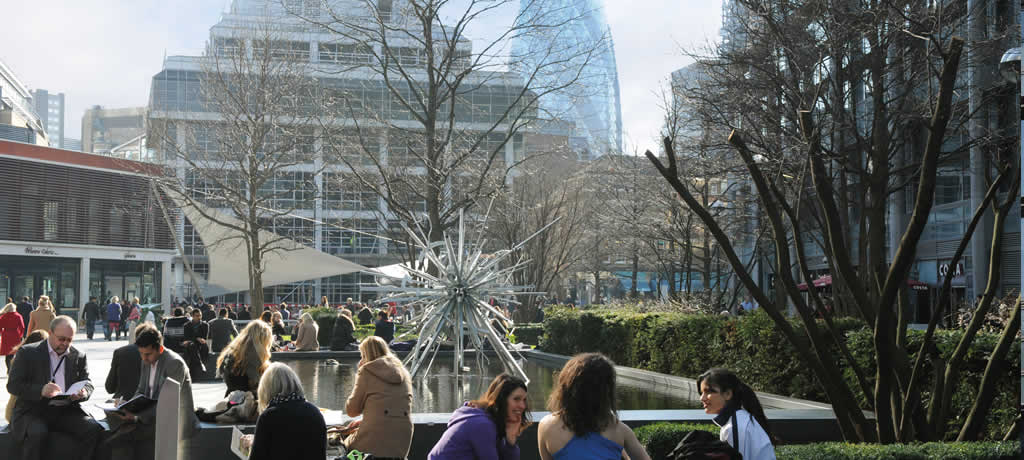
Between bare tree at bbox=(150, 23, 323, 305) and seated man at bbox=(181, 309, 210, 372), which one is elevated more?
bare tree at bbox=(150, 23, 323, 305)

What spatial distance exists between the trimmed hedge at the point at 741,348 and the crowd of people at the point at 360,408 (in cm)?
369

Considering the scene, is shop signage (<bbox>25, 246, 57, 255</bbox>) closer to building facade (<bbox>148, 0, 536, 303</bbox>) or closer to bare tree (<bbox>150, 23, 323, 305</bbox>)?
building facade (<bbox>148, 0, 536, 303</bbox>)

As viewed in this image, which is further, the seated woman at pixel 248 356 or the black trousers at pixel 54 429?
the seated woman at pixel 248 356

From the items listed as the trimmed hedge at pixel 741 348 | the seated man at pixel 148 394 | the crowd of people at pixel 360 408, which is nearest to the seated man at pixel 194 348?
the crowd of people at pixel 360 408

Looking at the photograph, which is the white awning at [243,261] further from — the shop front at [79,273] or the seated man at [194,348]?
the seated man at [194,348]

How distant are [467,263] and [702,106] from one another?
8.13 m

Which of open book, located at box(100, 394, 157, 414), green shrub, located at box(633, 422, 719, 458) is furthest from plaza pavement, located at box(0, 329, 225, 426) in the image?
green shrub, located at box(633, 422, 719, 458)

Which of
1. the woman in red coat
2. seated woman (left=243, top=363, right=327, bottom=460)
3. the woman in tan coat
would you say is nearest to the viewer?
seated woman (left=243, top=363, right=327, bottom=460)

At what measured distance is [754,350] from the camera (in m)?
15.4

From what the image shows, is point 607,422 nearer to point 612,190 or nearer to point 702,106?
point 702,106

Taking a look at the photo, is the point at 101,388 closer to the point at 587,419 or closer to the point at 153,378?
the point at 153,378

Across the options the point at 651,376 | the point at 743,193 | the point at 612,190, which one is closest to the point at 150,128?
the point at 612,190

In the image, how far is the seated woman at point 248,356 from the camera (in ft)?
30.9

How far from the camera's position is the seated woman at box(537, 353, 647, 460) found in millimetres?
4984
